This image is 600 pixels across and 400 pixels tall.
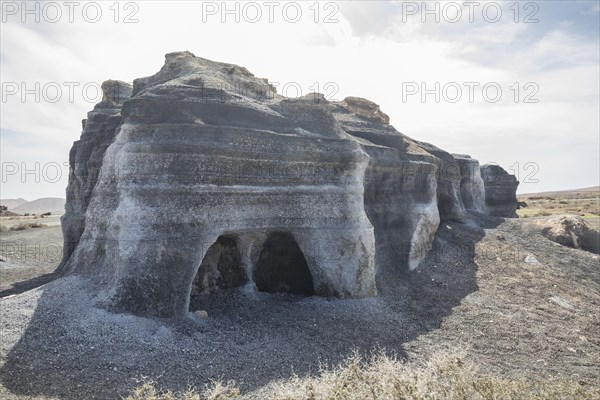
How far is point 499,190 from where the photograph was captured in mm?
30938

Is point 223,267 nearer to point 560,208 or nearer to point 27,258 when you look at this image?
point 27,258

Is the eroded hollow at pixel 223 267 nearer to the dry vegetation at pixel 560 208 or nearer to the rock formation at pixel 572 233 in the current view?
the rock formation at pixel 572 233

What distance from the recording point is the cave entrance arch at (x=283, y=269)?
41.0ft

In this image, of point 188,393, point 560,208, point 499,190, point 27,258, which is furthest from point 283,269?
point 560,208

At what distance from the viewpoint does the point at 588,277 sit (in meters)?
16.1

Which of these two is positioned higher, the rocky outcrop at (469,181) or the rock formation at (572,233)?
the rocky outcrop at (469,181)

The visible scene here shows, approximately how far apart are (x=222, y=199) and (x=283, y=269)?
3.32m

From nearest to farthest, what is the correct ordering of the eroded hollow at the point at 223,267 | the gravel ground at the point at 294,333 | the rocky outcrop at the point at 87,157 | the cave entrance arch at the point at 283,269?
the gravel ground at the point at 294,333 → the eroded hollow at the point at 223,267 → the cave entrance arch at the point at 283,269 → the rocky outcrop at the point at 87,157

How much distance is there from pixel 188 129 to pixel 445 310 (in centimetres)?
800

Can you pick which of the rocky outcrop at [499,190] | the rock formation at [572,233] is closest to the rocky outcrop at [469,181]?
the rock formation at [572,233]

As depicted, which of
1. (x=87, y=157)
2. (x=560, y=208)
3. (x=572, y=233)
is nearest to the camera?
(x=87, y=157)

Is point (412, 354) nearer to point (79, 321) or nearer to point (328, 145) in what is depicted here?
point (328, 145)

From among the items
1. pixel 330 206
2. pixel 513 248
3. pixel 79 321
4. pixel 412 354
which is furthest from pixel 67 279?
pixel 513 248

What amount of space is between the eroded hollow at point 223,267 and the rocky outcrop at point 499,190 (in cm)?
2306
